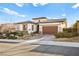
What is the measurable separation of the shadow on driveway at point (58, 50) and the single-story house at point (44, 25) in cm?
18

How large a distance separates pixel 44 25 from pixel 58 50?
33 centimetres

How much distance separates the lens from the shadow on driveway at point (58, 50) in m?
1.80

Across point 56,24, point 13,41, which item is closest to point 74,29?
point 56,24

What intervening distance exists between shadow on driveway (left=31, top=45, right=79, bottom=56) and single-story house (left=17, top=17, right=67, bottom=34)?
0.18 metres

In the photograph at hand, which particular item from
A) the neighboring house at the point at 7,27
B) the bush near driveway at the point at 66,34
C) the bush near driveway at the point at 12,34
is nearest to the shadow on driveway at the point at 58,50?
the bush near driveway at the point at 66,34

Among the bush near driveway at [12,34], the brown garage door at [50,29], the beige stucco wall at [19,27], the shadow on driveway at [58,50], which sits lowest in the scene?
the shadow on driveway at [58,50]

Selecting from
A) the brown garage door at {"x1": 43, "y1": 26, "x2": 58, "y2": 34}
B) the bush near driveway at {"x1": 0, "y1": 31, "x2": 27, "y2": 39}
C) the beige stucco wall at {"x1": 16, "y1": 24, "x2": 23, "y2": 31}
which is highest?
the beige stucco wall at {"x1": 16, "y1": 24, "x2": 23, "y2": 31}

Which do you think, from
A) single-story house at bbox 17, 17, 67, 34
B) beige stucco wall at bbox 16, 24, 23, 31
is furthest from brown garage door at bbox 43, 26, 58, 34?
beige stucco wall at bbox 16, 24, 23, 31

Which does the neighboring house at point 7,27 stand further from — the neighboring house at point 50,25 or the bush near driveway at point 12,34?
the neighboring house at point 50,25

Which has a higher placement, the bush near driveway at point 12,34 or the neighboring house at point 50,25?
the neighboring house at point 50,25

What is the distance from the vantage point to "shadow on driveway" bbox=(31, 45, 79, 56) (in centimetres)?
180

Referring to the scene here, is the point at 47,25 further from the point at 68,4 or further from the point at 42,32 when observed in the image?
the point at 68,4

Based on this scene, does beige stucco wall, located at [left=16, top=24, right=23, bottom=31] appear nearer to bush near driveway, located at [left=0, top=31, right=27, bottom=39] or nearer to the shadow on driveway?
bush near driveway, located at [left=0, top=31, right=27, bottom=39]

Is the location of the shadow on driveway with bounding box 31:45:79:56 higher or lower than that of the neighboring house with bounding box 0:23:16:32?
lower
